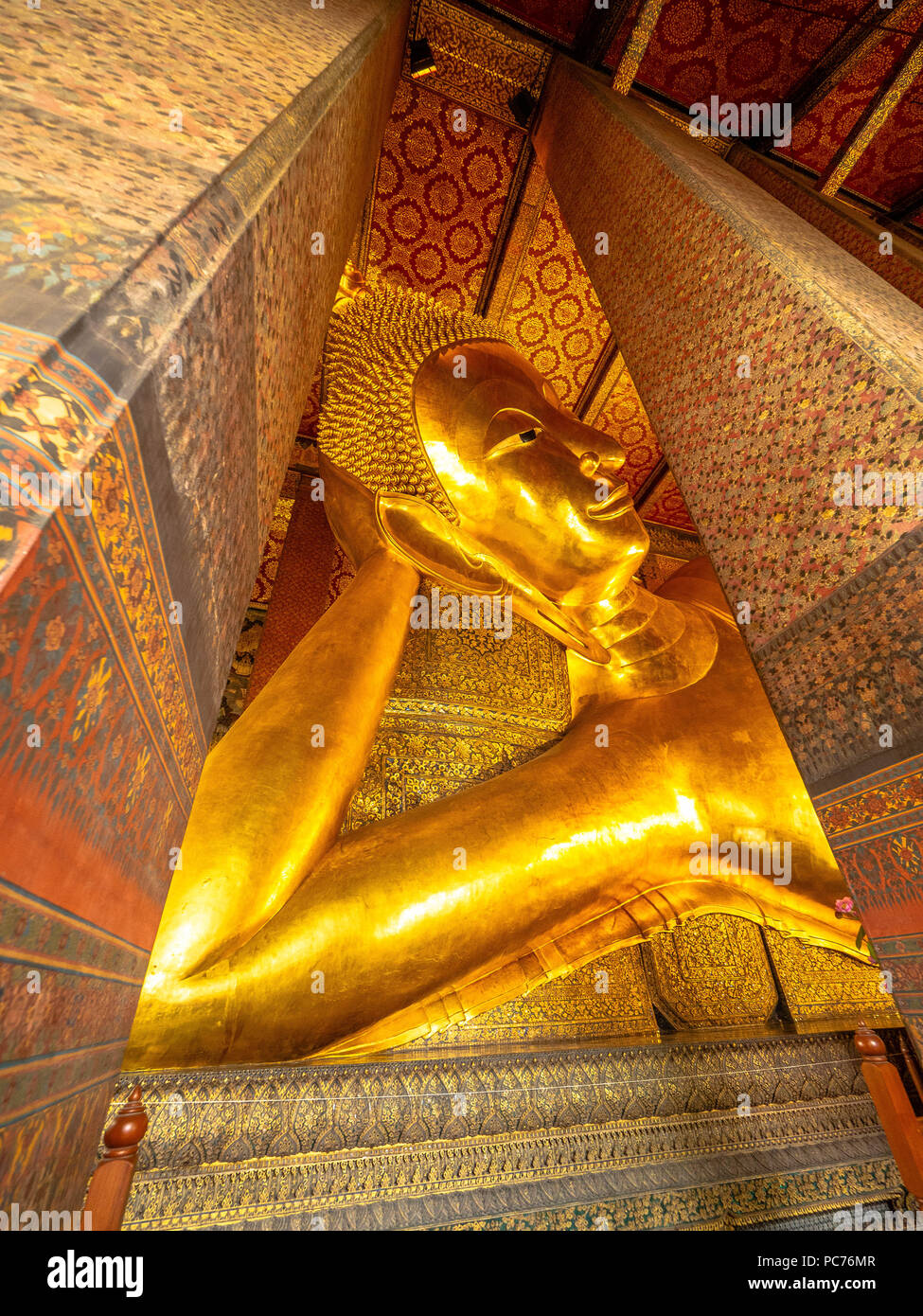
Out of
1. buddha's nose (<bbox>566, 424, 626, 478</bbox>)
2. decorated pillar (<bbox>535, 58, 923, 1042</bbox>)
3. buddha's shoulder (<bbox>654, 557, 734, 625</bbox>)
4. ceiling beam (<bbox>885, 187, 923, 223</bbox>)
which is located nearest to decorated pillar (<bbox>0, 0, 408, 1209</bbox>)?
decorated pillar (<bbox>535, 58, 923, 1042</bbox>)

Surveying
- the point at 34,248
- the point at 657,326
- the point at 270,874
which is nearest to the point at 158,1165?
the point at 270,874

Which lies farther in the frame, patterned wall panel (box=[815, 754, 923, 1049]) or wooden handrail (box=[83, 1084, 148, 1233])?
patterned wall panel (box=[815, 754, 923, 1049])

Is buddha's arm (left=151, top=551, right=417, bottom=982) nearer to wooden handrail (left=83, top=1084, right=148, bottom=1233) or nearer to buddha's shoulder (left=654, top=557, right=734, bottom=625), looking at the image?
wooden handrail (left=83, top=1084, right=148, bottom=1233)

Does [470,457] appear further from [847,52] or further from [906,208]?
[906,208]

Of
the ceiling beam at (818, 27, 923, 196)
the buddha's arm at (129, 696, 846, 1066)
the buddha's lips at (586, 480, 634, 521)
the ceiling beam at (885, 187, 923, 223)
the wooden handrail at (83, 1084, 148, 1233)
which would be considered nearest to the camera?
the wooden handrail at (83, 1084, 148, 1233)

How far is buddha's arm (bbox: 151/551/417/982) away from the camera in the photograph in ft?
3.83

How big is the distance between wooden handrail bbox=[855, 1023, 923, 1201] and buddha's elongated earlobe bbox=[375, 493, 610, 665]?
1.30 m

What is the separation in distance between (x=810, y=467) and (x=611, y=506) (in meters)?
0.89

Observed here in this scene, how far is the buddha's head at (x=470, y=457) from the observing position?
6.63 feet
